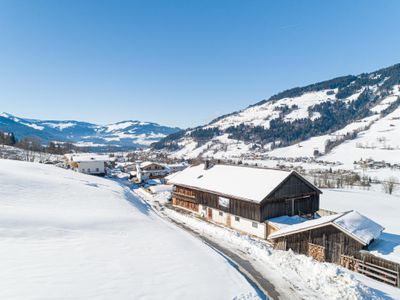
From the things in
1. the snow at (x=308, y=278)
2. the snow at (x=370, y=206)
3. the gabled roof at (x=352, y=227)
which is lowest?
the snow at (x=370, y=206)

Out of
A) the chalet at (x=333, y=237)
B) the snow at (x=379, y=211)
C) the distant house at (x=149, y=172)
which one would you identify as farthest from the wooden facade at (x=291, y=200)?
the distant house at (x=149, y=172)

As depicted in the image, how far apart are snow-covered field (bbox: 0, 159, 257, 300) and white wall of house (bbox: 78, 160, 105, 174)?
6583 centimetres

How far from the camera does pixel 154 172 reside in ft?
299

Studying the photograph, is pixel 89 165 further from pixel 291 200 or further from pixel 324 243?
pixel 324 243

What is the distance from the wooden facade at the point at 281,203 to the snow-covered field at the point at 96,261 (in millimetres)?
15127

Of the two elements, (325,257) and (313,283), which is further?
(325,257)

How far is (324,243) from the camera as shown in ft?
79.8

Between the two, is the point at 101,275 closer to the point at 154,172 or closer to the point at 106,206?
the point at 106,206

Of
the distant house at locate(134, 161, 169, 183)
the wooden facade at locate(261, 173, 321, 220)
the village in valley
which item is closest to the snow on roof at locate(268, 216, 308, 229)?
the village in valley

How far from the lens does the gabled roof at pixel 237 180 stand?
34.6 metres

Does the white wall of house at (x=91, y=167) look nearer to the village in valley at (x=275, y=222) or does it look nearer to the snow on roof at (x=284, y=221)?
the village in valley at (x=275, y=222)

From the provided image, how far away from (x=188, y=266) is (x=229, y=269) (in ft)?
9.84

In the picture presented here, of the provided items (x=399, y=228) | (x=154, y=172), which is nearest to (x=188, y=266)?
(x=399, y=228)

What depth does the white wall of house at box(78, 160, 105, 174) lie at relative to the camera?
287ft
